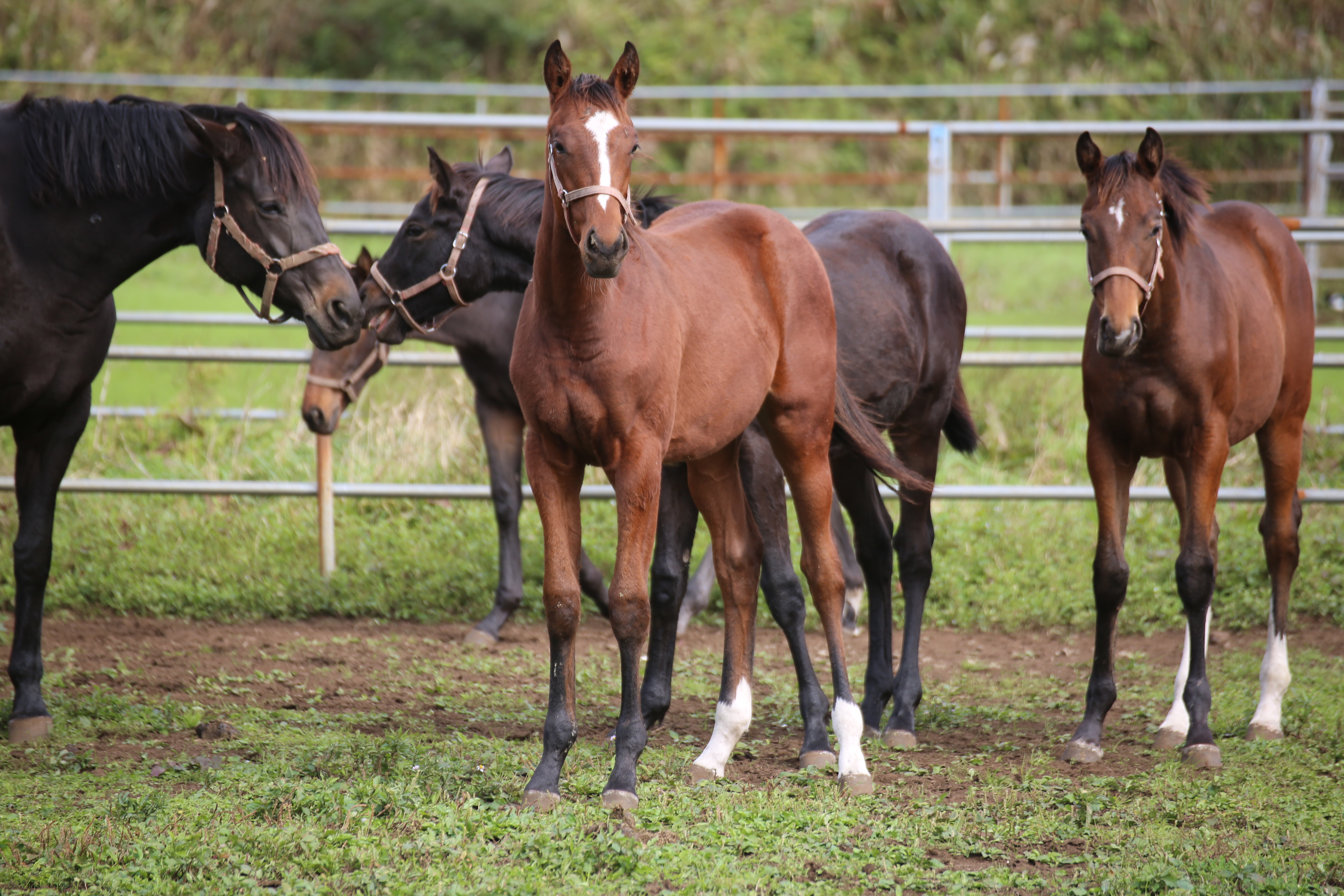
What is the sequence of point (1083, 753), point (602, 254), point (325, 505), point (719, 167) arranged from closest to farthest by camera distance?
point (602, 254) → point (1083, 753) → point (325, 505) → point (719, 167)

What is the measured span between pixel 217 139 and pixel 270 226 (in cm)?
34

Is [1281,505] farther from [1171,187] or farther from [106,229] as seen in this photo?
[106,229]

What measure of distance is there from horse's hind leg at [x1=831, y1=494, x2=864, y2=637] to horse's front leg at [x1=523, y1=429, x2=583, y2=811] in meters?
2.98

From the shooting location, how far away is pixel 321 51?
17.0m

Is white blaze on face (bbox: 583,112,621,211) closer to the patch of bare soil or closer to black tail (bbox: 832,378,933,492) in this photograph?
black tail (bbox: 832,378,933,492)

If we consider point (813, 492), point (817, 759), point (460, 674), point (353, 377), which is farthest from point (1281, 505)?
point (353, 377)

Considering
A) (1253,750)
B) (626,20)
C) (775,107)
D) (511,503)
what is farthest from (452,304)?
(626,20)

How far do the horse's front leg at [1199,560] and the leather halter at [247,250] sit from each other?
10.5 feet

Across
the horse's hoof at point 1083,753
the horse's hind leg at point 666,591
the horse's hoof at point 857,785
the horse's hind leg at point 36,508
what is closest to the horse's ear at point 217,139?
the horse's hind leg at point 36,508

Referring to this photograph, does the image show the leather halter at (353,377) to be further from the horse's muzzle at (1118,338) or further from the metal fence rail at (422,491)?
the horse's muzzle at (1118,338)

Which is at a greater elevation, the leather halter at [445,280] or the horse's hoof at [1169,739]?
the leather halter at [445,280]

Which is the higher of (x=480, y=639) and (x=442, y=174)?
(x=442, y=174)

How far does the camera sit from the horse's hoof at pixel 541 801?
3270 millimetres

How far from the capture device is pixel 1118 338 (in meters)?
3.99
